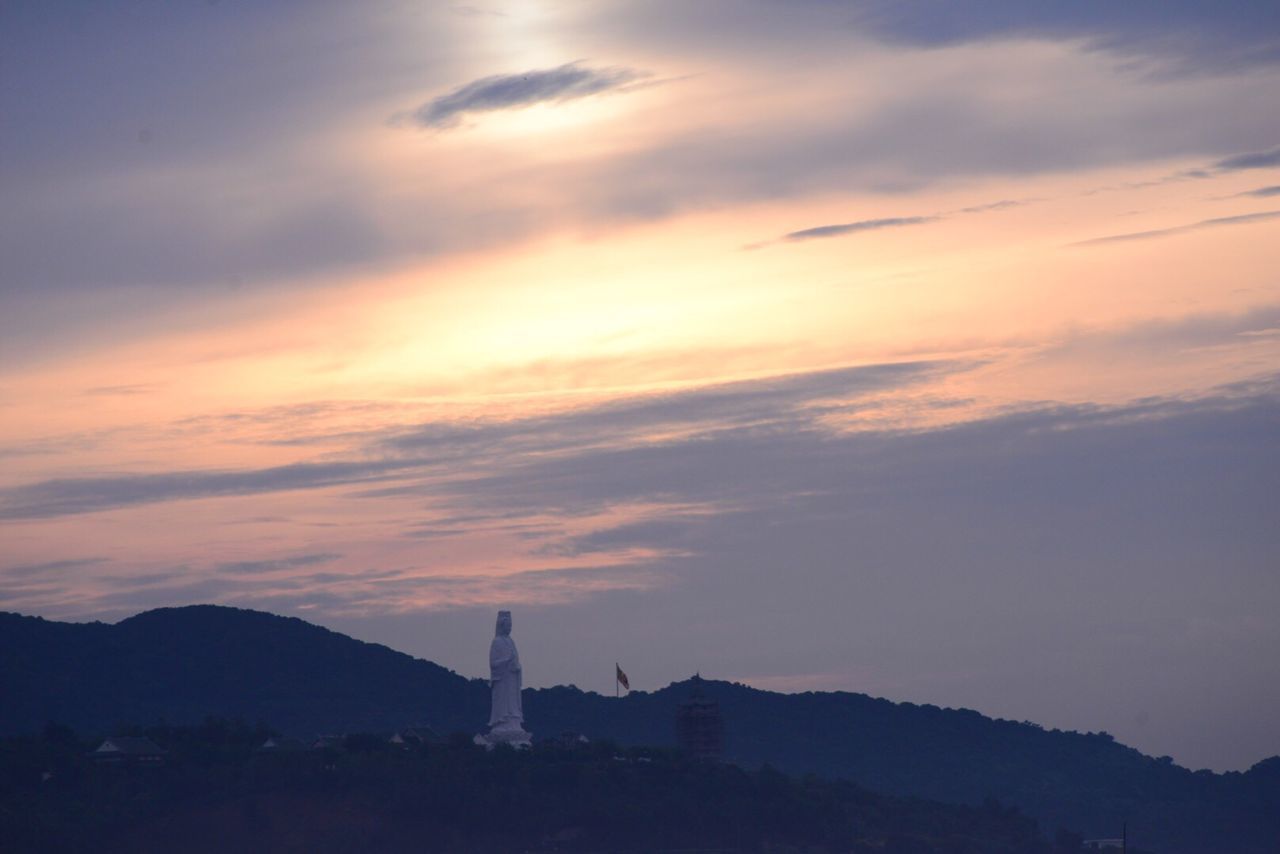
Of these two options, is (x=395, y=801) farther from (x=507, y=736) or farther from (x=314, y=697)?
(x=314, y=697)

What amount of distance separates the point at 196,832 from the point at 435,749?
52.3 ft

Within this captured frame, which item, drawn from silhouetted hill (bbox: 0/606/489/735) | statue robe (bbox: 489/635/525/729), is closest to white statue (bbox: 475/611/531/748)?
statue robe (bbox: 489/635/525/729)

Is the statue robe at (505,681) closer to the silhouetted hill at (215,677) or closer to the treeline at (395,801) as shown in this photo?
the treeline at (395,801)

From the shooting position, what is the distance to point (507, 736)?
109500 mm

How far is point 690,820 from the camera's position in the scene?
107812mm

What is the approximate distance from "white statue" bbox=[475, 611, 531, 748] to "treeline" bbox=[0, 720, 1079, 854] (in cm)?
122

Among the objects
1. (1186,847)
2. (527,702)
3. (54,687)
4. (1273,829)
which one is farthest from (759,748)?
(54,687)

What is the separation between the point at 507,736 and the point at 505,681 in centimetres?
539

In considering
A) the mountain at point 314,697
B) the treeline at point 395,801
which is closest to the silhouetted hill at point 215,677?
the mountain at point 314,697

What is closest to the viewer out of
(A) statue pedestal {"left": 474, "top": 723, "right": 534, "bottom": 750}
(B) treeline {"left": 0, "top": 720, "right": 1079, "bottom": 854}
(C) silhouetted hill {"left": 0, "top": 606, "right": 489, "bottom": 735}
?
(B) treeline {"left": 0, "top": 720, "right": 1079, "bottom": 854}

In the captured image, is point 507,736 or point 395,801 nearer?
point 395,801

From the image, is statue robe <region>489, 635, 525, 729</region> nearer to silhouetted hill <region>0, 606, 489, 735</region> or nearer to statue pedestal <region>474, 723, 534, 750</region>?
statue pedestal <region>474, 723, 534, 750</region>

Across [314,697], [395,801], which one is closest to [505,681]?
[395,801]

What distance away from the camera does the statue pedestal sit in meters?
109
